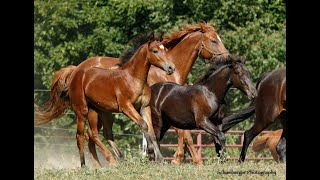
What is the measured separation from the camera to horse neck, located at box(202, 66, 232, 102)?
44.2ft

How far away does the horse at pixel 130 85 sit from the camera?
41.2 feet

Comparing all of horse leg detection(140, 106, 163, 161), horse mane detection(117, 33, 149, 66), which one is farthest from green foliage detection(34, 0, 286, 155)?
horse leg detection(140, 106, 163, 161)

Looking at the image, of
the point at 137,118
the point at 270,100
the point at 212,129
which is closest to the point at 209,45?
the point at 270,100

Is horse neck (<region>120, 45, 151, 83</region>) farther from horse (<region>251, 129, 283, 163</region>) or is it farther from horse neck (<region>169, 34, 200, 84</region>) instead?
horse (<region>251, 129, 283, 163</region>)

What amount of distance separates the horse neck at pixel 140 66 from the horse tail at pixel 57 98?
2.29 meters

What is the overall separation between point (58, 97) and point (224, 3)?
782 cm

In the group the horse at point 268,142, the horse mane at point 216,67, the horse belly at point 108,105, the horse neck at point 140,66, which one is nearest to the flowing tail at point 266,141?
the horse at point 268,142

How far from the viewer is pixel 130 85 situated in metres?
12.7

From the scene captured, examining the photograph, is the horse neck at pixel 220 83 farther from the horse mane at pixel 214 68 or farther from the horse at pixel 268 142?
the horse at pixel 268 142

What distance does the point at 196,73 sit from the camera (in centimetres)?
2147

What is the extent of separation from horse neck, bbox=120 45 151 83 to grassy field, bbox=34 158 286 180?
1715 mm

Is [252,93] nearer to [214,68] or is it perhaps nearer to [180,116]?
[214,68]
